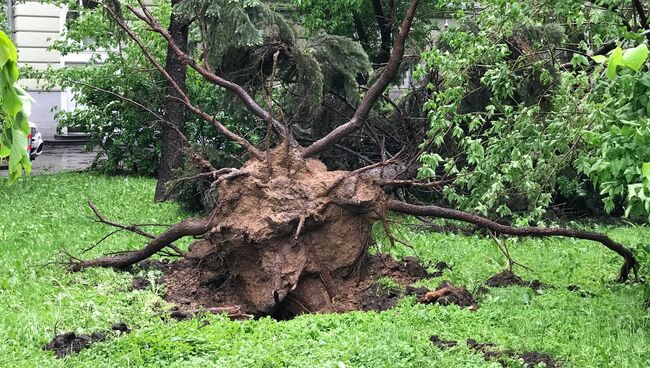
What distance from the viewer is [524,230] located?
7105 mm

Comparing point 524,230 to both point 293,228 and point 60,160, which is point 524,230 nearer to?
point 293,228

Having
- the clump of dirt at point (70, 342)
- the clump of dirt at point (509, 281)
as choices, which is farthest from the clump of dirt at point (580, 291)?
the clump of dirt at point (70, 342)

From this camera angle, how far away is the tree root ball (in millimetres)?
6723

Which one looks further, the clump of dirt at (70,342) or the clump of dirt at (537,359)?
the clump of dirt at (70,342)

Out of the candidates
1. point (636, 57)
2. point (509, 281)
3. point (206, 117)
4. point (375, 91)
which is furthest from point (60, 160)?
point (636, 57)

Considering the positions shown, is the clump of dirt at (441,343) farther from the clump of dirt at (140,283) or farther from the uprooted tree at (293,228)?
the clump of dirt at (140,283)

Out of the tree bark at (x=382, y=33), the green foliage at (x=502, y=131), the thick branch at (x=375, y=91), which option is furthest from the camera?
the tree bark at (x=382, y=33)

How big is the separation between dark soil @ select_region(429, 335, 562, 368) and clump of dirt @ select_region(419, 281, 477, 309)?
1046 mm

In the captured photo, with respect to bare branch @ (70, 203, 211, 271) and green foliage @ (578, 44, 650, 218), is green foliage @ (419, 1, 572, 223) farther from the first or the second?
bare branch @ (70, 203, 211, 271)

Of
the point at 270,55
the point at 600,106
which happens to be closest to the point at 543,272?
the point at 600,106

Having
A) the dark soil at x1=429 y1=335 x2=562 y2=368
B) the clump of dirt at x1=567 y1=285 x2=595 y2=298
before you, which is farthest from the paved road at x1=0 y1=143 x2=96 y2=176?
the dark soil at x1=429 y1=335 x2=562 y2=368

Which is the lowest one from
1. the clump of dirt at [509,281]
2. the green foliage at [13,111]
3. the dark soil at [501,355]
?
the clump of dirt at [509,281]

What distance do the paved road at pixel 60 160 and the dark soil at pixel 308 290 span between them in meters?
13.7

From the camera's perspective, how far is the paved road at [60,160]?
68.8 feet
